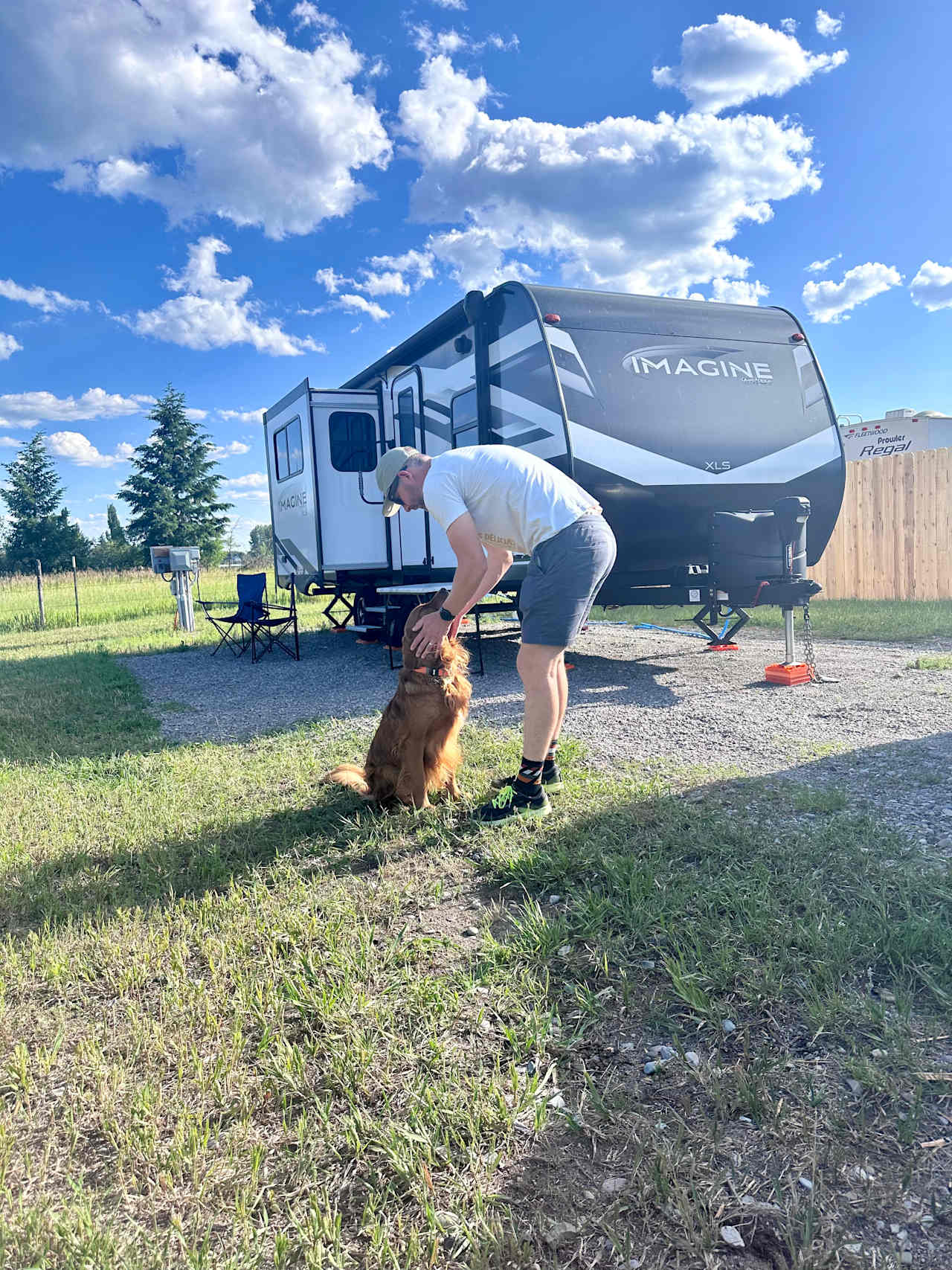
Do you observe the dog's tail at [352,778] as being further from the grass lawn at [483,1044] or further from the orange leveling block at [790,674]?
the orange leveling block at [790,674]

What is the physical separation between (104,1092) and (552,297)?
219 inches

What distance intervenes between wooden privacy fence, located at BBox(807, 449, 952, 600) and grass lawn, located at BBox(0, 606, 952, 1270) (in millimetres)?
8672

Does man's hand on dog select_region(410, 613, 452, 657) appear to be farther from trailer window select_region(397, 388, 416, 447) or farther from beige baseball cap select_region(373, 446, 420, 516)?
trailer window select_region(397, 388, 416, 447)

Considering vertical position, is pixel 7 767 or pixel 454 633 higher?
pixel 454 633

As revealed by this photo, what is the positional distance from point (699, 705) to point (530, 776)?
2.47 meters

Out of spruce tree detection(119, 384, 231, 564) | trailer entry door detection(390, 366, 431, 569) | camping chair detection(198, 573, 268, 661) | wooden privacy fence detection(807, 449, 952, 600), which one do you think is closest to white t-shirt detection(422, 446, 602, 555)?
trailer entry door detection(390, 366, 431, 569)

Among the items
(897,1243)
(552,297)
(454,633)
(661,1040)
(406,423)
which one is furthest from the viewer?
(406,423)

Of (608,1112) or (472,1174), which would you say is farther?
(608,1112)

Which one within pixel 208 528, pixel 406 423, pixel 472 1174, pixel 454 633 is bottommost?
pixel 472 1174

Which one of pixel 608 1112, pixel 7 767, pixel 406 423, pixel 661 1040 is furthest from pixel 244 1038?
pixel 406 423

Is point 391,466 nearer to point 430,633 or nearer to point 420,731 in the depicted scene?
point 430,633

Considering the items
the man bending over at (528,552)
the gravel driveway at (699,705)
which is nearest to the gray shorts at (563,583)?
the man bending over at (528,552)

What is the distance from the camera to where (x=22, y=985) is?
2205 mm

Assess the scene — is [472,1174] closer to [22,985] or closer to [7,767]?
[22,985]
